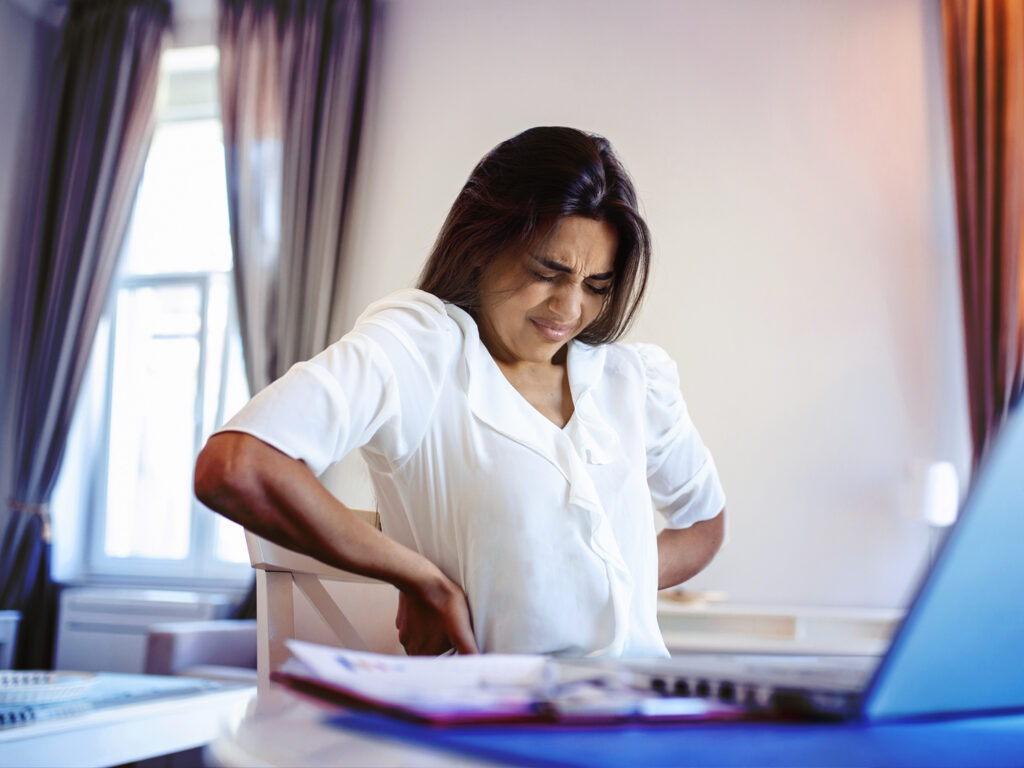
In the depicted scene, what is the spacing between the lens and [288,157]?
16.0 feet

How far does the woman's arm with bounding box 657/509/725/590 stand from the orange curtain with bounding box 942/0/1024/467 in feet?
8.75

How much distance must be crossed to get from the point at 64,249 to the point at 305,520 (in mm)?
4899

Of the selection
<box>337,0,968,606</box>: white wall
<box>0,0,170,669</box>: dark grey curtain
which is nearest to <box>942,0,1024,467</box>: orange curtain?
<box>337,0,968,606</box>: white wall

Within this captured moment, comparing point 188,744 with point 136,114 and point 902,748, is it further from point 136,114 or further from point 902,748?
point 136,114

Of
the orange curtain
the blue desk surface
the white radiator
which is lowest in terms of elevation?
the white radiator

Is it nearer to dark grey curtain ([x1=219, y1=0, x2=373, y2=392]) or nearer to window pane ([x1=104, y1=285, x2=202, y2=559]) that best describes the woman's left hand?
dark grey curtain ([x1=219, y1=0, x2=373, y2=392])

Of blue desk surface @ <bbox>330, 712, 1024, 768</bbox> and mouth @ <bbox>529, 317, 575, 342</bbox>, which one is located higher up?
mouth @ <bbox>529, 317, 575, 342</bbox>

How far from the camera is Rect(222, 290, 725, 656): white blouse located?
1.11 metres

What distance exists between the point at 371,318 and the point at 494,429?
0.20 meters

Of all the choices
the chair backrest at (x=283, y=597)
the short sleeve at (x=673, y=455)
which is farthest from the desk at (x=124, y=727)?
the short sleeve at (x=673, y=455)

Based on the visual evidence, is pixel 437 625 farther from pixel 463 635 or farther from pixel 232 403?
pixel 232 403

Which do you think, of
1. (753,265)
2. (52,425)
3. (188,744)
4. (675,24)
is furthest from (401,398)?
(52,425)

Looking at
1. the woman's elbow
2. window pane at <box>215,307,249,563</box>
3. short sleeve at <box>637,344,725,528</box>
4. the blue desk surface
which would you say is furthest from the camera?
window pane at <box>215,307,249,563</box>

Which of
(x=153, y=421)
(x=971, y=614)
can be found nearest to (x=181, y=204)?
(x=153, y=421)
